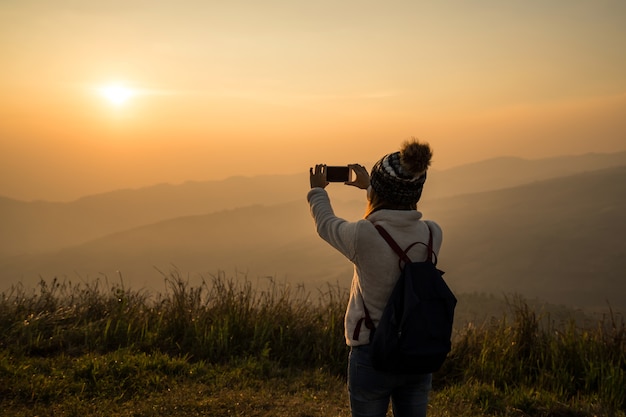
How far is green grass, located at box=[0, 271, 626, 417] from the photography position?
5.29 meters

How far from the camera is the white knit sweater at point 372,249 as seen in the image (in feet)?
8.11

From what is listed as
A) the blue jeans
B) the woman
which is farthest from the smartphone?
the blue jeans

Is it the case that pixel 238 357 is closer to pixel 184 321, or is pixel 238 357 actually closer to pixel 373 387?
pixel 184 321

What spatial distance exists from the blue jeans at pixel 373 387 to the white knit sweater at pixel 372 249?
0.10 metres

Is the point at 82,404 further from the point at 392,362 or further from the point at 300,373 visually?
the point at 392,362

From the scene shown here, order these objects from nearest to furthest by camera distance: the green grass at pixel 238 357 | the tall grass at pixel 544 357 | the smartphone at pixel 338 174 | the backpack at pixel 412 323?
1. the backpack at pixel 412 323
2. the smartphone at pixel 338 174
3. the green grass at pixel 238 357
4. the tall grass at pixel 544 357

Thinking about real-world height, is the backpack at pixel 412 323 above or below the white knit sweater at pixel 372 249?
below

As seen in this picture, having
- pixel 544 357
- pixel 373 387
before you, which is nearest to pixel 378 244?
pixel 373 387

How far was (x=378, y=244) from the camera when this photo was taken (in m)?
2.48

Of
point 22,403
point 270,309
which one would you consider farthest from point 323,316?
point 22,403

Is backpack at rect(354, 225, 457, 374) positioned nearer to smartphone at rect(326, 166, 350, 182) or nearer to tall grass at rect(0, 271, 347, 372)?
smartphone at rect(326, 166, 350, 182)

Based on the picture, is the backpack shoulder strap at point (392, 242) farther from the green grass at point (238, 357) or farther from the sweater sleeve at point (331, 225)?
the green grass at point (238, 357)

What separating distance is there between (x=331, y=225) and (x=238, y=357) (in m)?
4.26

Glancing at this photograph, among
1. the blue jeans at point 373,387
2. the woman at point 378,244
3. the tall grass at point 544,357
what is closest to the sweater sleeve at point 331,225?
the woman at point 378,244
